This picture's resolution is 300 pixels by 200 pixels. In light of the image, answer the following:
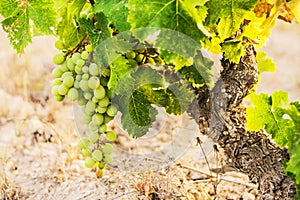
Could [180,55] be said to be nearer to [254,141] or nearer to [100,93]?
[100,93]

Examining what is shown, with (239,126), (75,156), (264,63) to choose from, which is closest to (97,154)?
(239,126)

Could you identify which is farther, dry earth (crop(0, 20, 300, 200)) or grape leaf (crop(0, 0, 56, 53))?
dry earth (crop(0, 20, 300, 200))

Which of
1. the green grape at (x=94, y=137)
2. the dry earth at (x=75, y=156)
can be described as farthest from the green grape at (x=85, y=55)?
the dry earth at (x=75, y=156)

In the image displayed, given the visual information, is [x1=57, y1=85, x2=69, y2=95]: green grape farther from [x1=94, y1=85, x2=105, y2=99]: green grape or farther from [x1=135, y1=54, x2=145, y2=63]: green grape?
[x1=135, y1=54, x2=145, y2=63]: green grape

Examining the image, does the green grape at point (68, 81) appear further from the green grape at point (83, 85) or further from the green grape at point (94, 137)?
the green grape at point (94, 137)

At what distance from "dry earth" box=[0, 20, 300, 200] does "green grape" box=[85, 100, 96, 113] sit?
28 centimetres

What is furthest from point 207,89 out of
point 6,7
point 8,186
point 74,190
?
point 8,186

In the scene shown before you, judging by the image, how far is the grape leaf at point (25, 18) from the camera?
1176mm

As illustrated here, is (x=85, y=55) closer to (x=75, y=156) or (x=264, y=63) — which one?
(x=264, y=63)

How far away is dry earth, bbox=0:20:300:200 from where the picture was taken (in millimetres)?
1798

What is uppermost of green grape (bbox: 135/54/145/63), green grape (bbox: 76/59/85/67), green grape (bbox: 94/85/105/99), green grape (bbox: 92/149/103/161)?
green grape (bbox: 135/54/145/63)

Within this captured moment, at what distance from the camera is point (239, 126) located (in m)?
1.37

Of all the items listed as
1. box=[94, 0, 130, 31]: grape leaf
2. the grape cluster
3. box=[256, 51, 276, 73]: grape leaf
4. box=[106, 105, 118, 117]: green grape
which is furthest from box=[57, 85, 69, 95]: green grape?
box=[256, 51, 276, 73]: grape leaf

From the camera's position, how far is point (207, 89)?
136 centimetres
